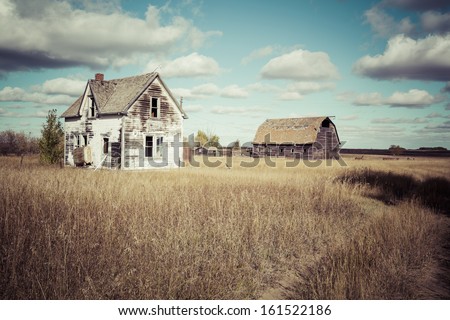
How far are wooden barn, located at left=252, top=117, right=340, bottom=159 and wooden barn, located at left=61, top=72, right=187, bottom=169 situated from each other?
67.5 feet

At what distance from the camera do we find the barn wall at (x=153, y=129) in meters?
18.5

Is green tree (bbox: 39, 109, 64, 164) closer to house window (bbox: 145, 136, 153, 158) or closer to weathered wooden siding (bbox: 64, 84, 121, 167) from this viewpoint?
weathered wooden siding (bbox: 64, 84, 121, 167)

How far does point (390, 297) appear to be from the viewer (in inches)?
139

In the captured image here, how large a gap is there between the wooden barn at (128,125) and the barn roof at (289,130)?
20.4m

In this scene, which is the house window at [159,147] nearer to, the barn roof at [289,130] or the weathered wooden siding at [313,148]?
the barn roof at [289,130]

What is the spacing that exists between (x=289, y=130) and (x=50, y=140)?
28.4 m

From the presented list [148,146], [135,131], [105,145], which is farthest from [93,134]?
[148,146]

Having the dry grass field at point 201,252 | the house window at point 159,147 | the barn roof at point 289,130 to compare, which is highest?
the barn roof at point 289,130

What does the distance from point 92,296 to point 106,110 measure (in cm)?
1800

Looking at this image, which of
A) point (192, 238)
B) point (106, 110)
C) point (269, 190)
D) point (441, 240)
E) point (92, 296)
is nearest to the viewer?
point (92, 296)

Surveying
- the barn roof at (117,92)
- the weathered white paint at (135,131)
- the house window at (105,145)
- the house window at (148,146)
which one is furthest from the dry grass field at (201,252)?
the house window at (105,145)

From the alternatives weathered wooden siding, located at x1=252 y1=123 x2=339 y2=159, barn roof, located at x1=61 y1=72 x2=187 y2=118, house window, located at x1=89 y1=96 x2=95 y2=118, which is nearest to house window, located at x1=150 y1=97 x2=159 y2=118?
barn roof, located at x1=61 y1=72 x2=187 y2=118

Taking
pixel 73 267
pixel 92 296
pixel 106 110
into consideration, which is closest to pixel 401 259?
pixel 92 296

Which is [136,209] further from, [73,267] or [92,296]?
[92,296]
